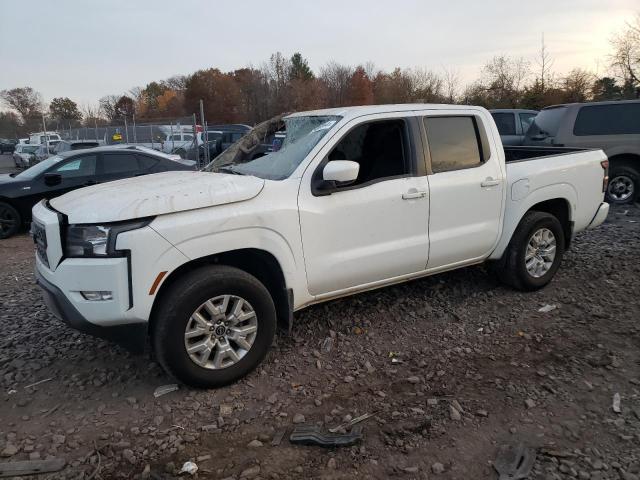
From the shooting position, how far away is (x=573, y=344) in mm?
3951

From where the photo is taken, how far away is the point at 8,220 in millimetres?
8648

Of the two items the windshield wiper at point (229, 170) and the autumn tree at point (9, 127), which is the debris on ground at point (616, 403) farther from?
the autumn tree at point (9, 127)

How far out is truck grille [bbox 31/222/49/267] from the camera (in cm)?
328

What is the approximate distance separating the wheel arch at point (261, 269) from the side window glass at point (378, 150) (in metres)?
1.00

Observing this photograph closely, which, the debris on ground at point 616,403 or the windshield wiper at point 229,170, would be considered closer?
the debris on ground at point 616,403

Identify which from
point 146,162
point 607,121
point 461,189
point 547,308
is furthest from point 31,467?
point 607,121

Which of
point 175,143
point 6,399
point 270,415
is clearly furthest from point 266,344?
point 175,143

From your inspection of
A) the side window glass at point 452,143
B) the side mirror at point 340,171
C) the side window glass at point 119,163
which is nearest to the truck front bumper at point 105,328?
the side mirror at point 340,171

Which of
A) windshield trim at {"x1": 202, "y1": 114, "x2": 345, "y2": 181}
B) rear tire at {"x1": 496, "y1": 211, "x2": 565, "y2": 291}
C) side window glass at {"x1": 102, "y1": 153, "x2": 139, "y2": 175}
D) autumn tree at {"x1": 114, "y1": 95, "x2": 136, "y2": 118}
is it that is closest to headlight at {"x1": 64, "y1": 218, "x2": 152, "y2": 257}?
windshield trim at {"x1": 202, "y1": 114, "x2": 345, "y2": 181}

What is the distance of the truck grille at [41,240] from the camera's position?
3.28m

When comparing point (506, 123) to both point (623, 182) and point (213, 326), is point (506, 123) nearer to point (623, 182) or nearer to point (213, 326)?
point (623, 182)

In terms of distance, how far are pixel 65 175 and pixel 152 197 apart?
672cm

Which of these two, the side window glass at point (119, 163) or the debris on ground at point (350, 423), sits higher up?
the side window glass at point (119, 163)

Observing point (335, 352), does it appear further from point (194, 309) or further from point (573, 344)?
point (573, 344)
